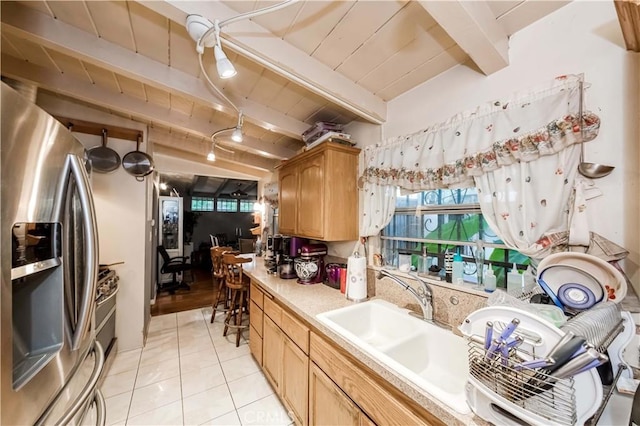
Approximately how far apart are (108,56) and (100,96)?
0.85 metres

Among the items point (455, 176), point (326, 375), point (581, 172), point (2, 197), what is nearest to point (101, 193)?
point (2, 197)

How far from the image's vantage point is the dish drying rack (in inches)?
22.5

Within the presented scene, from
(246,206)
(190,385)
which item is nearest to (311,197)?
(190,385)

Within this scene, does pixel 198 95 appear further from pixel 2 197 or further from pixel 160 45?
pixel 2 197

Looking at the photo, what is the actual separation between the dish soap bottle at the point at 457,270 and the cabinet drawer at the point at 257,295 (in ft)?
5.14

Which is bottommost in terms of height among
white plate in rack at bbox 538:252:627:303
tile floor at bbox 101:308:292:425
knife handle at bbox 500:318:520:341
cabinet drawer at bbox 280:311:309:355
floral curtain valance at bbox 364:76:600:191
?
tile floor at bbox 101:308:292:425

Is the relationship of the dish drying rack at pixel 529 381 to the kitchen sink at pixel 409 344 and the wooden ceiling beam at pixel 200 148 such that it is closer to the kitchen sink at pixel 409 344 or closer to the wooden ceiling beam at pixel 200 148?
the kitchen sink at pixel 409 344

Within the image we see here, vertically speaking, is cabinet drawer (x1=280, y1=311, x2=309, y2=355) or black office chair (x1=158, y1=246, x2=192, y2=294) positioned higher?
cabinet drawer (x1=280, y1=311, x2=309, y2=355)

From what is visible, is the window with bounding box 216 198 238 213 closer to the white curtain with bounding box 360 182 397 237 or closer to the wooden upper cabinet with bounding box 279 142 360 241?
the wooden upper cabinet with bounding box 279 142 360 241

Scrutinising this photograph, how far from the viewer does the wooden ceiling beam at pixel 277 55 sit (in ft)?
3.53

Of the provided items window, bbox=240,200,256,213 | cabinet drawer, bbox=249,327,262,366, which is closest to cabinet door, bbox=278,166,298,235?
cabinet drawer, bbox=249,327,262,366

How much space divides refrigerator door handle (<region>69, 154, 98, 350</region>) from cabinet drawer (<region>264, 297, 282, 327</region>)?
3.79 ft

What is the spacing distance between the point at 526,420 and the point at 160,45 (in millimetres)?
2313

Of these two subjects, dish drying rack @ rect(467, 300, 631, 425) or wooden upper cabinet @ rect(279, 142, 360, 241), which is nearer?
dish drying rack @ rect(467, 300, 631, 425)
